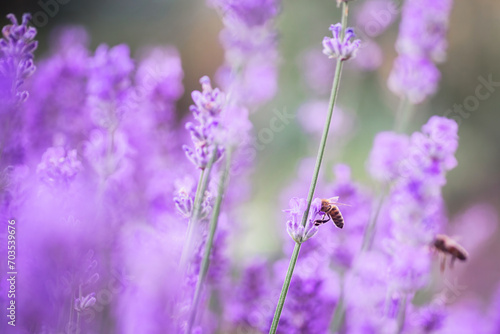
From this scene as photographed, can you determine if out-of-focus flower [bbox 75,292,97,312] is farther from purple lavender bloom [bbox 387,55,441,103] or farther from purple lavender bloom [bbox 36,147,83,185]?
purple lavender bloom [bbox 387,55,441,103]

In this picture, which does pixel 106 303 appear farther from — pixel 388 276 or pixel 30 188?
pixel 388 276

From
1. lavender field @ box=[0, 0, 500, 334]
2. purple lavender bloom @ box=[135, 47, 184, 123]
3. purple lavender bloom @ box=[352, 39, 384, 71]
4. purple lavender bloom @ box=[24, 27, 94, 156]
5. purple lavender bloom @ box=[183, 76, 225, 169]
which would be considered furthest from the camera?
purple lavender bloom @ box=[352, 39, 384, 71]

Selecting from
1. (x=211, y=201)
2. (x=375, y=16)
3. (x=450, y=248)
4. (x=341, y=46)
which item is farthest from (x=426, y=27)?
(x=211, y=201)

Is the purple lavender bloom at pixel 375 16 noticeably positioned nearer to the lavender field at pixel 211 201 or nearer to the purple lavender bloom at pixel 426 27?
the lavender field at pixel 211 201

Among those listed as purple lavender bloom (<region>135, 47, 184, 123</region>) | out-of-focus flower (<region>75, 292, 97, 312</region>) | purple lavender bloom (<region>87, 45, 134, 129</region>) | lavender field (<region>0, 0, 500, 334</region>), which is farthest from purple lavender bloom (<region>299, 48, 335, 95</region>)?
out-of-focus flower (<region>75, 292, 97, 312</region>)

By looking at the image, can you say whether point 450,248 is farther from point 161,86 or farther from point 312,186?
point 161,86

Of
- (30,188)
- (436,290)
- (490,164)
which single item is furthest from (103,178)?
(490,164)

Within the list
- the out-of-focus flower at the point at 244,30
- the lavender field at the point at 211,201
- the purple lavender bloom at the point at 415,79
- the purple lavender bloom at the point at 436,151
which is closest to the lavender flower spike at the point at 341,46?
the lavender field at the point at 211,201
